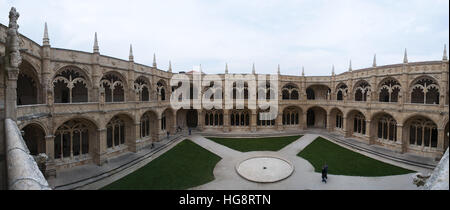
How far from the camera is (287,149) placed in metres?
25.1

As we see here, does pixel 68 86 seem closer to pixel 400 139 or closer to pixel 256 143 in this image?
pixel 256 143

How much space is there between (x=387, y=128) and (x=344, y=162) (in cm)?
1015

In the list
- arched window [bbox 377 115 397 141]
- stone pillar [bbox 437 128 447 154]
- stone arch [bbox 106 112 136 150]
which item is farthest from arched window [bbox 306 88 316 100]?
stone arch [bbox 106 112 136 150]

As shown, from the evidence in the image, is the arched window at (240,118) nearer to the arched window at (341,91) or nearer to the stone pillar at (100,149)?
the arched window at (341,91)

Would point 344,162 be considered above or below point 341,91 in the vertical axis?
below

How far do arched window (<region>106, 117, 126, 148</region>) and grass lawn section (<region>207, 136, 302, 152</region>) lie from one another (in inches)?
476

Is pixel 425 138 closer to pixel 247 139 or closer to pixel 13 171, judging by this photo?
pixel 247 139

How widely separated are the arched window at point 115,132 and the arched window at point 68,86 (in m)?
4.72

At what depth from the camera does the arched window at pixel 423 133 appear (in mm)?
21688

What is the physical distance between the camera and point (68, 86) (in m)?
17.6

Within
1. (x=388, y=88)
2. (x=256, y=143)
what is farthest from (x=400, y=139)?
(x=256, y=143)

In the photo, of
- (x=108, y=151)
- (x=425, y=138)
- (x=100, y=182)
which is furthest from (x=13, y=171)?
(x=425, y=138)

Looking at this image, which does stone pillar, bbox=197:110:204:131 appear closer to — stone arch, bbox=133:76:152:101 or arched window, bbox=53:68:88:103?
stone arch, bbox=133:76:152:101

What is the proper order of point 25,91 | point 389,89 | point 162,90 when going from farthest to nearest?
point 162,90 < point 389,89 < point 25,91
